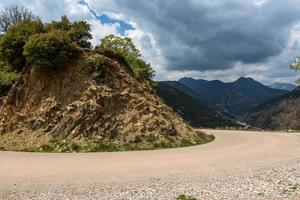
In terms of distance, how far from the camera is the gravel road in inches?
470

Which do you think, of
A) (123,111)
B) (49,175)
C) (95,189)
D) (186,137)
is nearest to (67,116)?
(123,111)

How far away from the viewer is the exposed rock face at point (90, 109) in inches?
1032

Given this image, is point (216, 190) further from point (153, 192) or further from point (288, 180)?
point (288, 180)

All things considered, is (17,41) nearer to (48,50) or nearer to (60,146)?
(48,50)

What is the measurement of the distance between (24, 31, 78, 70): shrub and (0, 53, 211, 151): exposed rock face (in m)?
1.19

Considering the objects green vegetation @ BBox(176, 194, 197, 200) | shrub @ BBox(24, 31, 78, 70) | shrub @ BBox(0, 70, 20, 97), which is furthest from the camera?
shrub @ BBox(0, 70, 20, 97)

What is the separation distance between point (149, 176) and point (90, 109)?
13.3 m

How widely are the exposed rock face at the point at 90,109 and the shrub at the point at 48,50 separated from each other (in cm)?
119

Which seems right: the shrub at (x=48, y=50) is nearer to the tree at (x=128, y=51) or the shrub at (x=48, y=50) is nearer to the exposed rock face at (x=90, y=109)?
the exposed rock face at (x=90, y=109)

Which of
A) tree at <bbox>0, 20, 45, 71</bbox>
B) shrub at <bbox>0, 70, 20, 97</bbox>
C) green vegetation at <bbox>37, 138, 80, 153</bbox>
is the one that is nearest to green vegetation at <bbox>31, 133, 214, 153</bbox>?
green vegetation at <bbox>37, 138, 80, 153</bbox>

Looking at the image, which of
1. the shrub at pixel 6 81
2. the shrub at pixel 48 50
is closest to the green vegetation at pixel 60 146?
the shrub at pixel 48 50

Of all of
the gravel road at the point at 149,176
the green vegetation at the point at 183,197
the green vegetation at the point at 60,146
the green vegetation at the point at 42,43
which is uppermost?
the green vegetation at the point at 42,43

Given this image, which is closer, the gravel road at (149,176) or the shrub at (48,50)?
the gravel road at (149,176)

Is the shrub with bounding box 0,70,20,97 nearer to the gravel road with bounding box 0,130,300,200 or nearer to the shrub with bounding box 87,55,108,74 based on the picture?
the shrub with bounding box 87,55,108,74
